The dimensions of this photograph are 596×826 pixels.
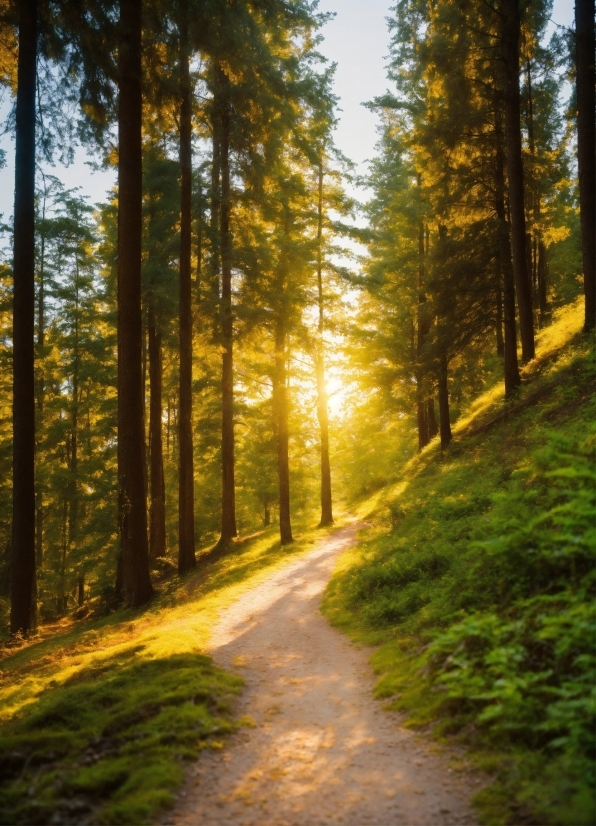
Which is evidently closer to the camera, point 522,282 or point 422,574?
point 422,574

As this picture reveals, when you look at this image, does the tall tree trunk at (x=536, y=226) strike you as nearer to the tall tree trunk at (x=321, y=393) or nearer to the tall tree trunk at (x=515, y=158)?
the tall tree trunk at (x=515, y=158)

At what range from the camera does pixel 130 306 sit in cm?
1106

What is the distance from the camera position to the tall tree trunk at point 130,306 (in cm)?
1073

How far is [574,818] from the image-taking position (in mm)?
2951

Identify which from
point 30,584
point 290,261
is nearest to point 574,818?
point 30,584

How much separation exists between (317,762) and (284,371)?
15.6 metres

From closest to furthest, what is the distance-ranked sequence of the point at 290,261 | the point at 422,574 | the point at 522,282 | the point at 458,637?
1. the point at 458,637
2. the point at 422,574
3. the point at 522,282
4. the point at 290,261

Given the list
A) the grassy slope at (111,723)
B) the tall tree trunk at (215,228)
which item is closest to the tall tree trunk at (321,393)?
the tall tree trunk at (215,228)

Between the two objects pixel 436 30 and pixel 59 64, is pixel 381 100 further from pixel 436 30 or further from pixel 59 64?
pixel 59 64

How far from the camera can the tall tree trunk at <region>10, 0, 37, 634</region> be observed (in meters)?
11.3

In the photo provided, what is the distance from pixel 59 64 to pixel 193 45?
278 cm

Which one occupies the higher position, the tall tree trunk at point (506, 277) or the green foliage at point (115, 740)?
the tall tree trunk at point (506, 277)

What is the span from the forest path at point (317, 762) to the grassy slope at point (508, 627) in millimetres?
300

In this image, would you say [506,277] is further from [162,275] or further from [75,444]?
[75,444]
